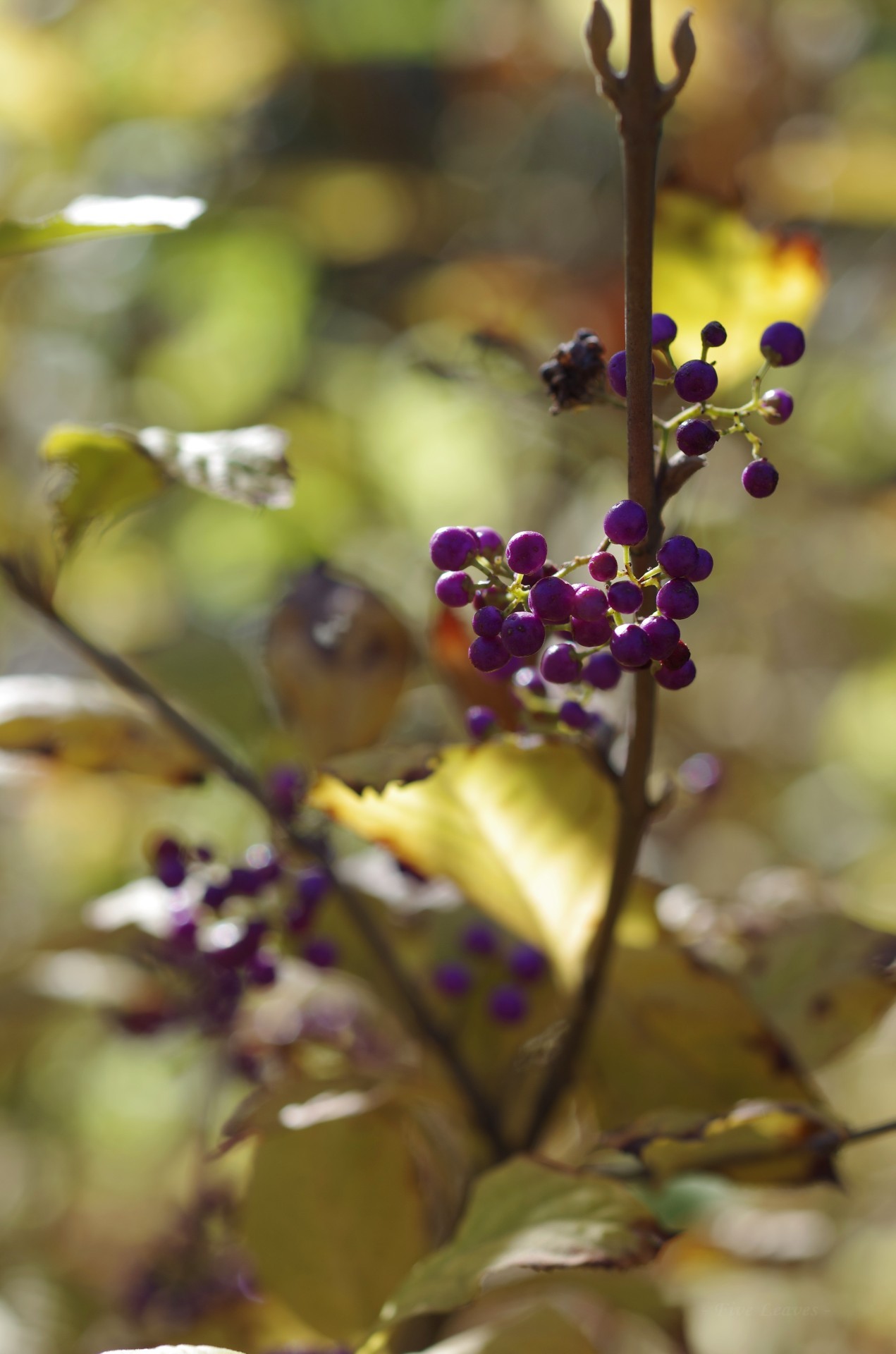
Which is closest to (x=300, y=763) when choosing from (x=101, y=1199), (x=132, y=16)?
(x=101, y=1199)

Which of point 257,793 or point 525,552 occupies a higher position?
point 525,552

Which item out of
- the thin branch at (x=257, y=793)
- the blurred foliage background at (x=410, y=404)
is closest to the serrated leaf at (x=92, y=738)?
the thin branch at (x=257, y=793)

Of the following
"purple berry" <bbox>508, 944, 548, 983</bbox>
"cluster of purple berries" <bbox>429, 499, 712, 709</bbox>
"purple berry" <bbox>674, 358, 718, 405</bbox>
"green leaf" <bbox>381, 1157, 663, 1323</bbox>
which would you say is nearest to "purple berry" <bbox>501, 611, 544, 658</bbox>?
"cluster of purple berries" <bbox>429, 499, 712, 709</bbox>

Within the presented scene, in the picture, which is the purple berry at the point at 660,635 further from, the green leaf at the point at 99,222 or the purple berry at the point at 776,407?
the green leaf at the point at 99,222

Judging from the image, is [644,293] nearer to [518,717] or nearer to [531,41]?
[518,717]

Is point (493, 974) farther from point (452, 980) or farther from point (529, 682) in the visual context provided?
point (529, 682)

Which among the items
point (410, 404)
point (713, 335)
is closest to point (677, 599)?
point (713, 335)
